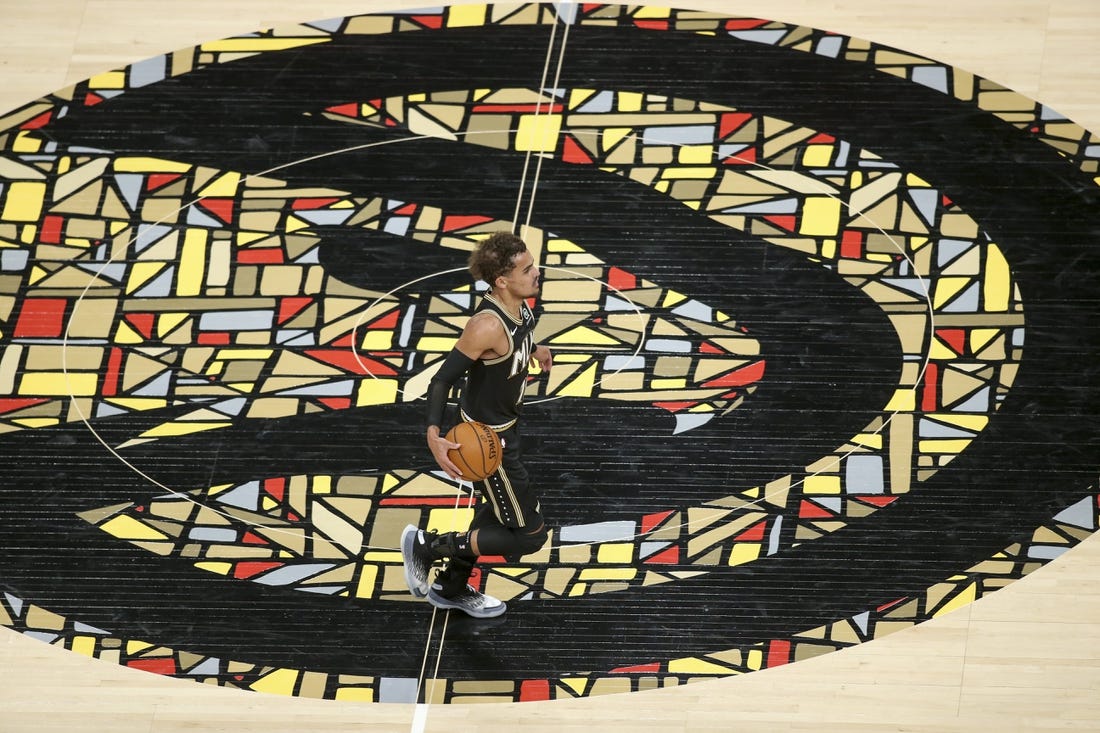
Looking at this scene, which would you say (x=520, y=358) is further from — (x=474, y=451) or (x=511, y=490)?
(x=511, y=490)

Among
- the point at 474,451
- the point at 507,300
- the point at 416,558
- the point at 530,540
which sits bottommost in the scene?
the point at 416,558

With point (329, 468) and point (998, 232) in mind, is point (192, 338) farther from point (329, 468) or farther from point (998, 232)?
point (998, 232)

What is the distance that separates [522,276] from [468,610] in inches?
56.3

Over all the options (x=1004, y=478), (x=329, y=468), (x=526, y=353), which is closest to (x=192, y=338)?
(x=329, y=468)

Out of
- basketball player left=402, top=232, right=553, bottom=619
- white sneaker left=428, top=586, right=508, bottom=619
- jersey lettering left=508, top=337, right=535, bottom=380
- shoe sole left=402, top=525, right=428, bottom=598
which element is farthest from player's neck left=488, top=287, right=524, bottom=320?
white sneaker left=428, top=586, right=508, bottom=619

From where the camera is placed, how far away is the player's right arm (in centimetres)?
665

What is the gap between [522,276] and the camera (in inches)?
264

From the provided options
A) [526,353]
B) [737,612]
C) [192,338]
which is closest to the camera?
[526,353]

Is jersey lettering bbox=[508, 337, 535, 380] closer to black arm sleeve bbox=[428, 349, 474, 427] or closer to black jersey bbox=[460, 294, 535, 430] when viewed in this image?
black jersey bbox=[460, 294, 535, 430]

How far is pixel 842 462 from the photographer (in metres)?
7.81

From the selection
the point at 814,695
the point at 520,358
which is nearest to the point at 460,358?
the point at 520,358

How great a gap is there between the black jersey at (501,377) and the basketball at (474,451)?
135 millimetres

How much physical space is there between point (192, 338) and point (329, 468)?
1052mm

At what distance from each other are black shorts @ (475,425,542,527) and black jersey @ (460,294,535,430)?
0.24ft
